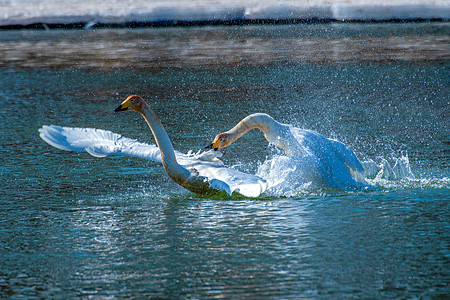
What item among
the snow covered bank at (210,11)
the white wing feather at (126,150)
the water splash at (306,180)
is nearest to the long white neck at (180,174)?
the white wing feather at (126,150)

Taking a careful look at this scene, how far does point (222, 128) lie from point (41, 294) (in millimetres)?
6695

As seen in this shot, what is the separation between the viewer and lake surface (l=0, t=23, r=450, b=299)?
551cm

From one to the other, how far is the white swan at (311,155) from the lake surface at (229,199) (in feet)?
0.78

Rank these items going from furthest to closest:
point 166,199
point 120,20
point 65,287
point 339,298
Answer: point 120,20 < point 166,199 < point 65,287 < point 339,298

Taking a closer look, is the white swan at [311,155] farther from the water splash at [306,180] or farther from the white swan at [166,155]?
the white swan at [166,155]

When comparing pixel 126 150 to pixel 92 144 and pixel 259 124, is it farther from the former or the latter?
pixel 259 124

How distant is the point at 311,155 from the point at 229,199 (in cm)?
108

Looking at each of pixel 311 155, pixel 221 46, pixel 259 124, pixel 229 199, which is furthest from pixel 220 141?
pixel 221 46

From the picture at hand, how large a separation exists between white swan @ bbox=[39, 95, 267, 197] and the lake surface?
0.23 m

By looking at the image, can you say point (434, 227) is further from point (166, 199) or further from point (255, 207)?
point (166, 199)

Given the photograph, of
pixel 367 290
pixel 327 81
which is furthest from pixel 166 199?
pixel 327 81

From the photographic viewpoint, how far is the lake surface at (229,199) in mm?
5508

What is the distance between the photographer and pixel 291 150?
27.0ft

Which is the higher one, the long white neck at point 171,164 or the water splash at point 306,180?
the long white neck at point 171,164
